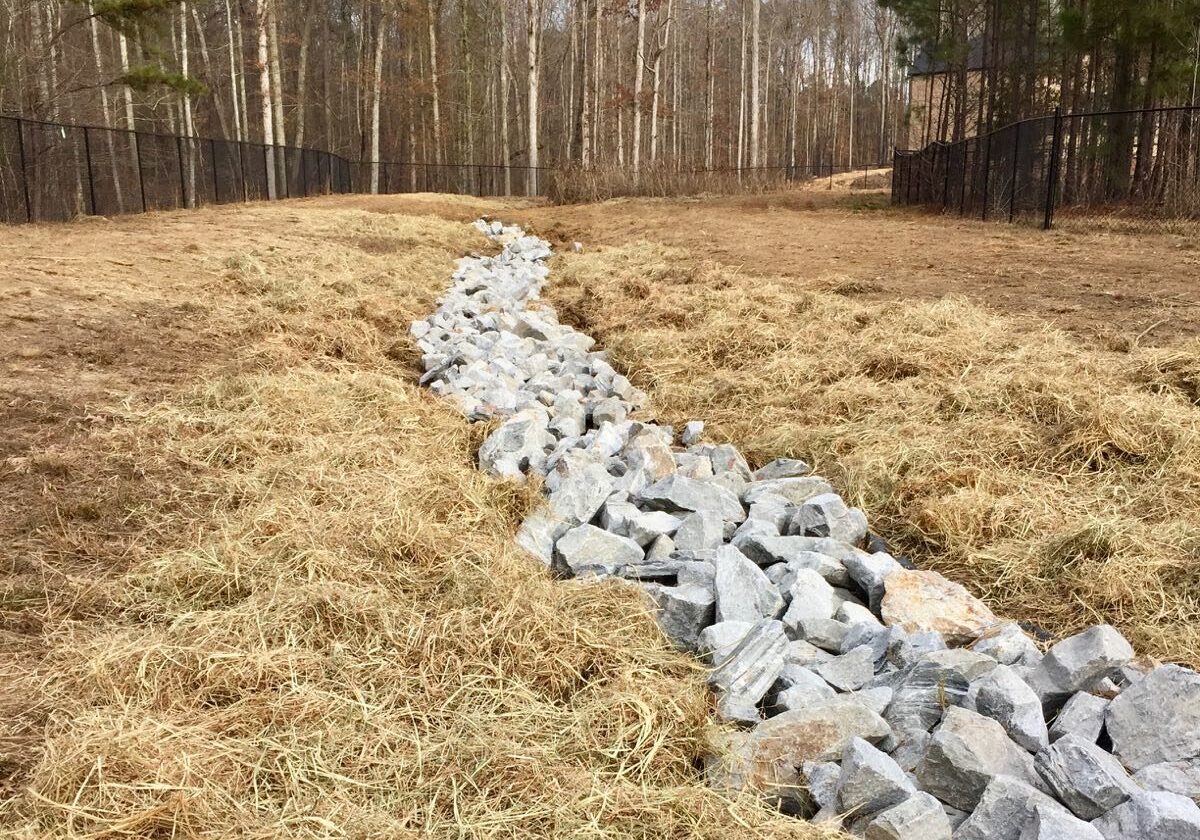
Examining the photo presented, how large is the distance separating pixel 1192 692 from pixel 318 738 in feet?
6.71

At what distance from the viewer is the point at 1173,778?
190 cm

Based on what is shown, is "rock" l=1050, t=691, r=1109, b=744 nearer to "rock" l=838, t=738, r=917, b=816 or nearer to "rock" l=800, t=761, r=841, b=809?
"rock" l=838, t=738, r=917, b=816

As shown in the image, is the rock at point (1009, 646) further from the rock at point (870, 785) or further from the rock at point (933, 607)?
the rock at point (870, 785)

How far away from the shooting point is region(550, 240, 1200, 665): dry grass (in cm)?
292

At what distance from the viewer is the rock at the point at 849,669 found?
2348mm

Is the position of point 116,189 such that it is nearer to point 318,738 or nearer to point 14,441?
point 14,441

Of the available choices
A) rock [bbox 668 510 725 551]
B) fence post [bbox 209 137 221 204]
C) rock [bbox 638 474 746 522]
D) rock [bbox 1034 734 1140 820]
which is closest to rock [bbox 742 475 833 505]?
rock [bbox 638 474 746 522]

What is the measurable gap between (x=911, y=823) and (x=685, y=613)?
0.97 metres

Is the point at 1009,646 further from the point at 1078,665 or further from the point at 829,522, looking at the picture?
the point at 829,522

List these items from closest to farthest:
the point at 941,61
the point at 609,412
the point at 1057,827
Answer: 1. the point at 1057,827
2. the point at 609,412
3. the point at 941,61

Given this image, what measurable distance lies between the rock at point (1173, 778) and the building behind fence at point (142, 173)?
49.2ft

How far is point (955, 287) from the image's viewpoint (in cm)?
716

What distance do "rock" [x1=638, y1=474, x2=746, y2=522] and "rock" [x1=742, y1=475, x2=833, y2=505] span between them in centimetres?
13

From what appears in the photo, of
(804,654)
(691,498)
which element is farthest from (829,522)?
(804,654)
